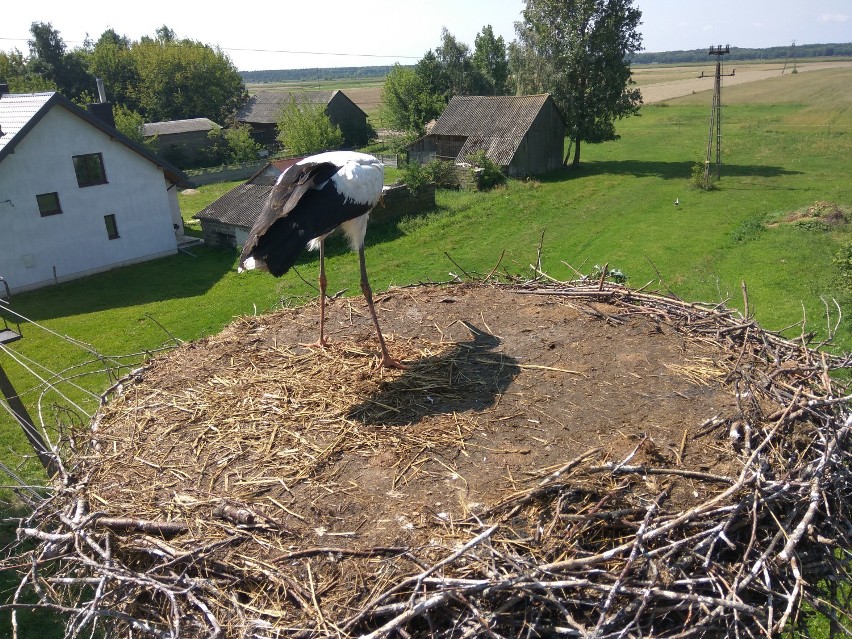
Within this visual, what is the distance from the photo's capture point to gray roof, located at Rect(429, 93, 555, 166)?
3353 centimetres

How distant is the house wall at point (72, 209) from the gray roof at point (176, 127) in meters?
21.3

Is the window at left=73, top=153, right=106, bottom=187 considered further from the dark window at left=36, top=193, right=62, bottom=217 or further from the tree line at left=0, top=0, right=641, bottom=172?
the tree line at left=0, top=0, right=641, bottom=172

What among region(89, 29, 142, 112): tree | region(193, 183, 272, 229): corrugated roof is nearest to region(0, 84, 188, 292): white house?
region(193, 183, 272, 229): corrugated roof

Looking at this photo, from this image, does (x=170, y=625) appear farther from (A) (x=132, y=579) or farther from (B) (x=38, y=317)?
(B) (x=38, y=317)

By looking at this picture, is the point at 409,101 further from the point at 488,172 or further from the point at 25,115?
the point at 25,115

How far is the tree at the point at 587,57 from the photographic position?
34.2 meters

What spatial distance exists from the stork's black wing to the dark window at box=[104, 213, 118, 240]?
20.9 meters

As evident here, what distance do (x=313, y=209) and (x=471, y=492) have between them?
2.72 metres

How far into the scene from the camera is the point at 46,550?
12.6 feet

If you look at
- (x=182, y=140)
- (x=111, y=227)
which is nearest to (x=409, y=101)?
(x=182, y=140)

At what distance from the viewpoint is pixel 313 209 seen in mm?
5254

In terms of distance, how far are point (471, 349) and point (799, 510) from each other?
2994mm

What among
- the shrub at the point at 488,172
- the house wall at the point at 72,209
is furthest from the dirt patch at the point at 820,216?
the house wall at the point at 72,209

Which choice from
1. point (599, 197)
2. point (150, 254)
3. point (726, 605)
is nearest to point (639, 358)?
point (726, 605)
